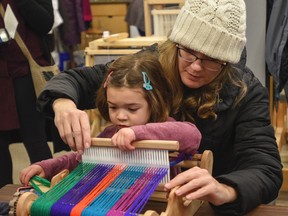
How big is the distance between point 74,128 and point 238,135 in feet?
1.59

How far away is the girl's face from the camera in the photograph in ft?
4.17

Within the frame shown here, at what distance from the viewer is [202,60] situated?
1.39 metres

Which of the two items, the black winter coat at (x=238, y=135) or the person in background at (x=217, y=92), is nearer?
the black winter coat at (x=238, y=135)

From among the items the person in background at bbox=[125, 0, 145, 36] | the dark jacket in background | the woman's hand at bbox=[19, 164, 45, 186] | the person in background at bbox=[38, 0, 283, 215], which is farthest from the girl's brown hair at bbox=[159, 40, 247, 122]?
the person in background at bbox=[125, 0, 145, 36]

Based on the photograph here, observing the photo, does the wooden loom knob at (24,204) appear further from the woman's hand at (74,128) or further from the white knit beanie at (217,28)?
the white knit beanie at (217,28)

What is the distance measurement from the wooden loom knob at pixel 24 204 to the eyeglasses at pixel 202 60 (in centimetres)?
62

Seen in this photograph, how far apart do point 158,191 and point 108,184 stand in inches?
4.9

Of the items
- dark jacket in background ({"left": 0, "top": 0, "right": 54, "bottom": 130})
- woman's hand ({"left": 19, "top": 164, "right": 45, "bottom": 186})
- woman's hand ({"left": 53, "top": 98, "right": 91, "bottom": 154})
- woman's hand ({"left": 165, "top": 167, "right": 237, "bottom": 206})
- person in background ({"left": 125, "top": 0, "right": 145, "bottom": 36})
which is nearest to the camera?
woman's hand ({"left": 165, "top": 167, "right": 237, "bottom": 206})

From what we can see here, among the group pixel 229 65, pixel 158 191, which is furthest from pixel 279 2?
pixel 158 191

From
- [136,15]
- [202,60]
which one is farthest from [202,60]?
[136,15]

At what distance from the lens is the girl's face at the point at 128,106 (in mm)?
1270

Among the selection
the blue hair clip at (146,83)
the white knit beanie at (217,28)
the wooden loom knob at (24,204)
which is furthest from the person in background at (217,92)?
the wooden loom knob at (24,204)

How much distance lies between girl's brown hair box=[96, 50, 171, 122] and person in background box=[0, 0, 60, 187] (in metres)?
1.00

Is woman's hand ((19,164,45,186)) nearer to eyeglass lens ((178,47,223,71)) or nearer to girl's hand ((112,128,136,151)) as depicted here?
girl's hand ((112,128,136,151))
